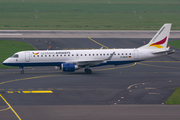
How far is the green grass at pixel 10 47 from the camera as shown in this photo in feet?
206

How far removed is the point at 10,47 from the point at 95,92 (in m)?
38.3

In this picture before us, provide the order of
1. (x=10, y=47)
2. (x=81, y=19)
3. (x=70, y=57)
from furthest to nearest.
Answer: (x=81, y=19) → (x=10, y=47) → (x=70, y=57)

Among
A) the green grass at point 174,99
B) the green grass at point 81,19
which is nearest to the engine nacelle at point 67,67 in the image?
the green grass at point 174,99

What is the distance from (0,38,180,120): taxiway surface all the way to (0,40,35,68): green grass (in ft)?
38.2

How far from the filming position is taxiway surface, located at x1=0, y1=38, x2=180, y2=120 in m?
28.8

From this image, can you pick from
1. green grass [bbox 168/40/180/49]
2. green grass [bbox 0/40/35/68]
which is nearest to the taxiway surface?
green grass [bbox 0/40/35/68]

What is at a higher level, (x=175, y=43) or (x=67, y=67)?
(x=175, y=43)

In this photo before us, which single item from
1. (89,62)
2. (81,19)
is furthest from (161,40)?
(81,19)

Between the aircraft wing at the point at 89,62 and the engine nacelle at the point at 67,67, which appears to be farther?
the aircraft wing at the point at 89,62

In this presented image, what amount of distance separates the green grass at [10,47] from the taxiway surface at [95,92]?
11656 millimetres

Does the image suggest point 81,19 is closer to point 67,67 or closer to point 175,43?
point 175,43

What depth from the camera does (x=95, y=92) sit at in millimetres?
36938

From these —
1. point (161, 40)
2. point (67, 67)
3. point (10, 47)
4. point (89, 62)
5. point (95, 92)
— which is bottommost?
point (95, 92)

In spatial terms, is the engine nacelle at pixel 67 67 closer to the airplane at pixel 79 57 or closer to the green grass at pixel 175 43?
the airplane at pixel 79 57
